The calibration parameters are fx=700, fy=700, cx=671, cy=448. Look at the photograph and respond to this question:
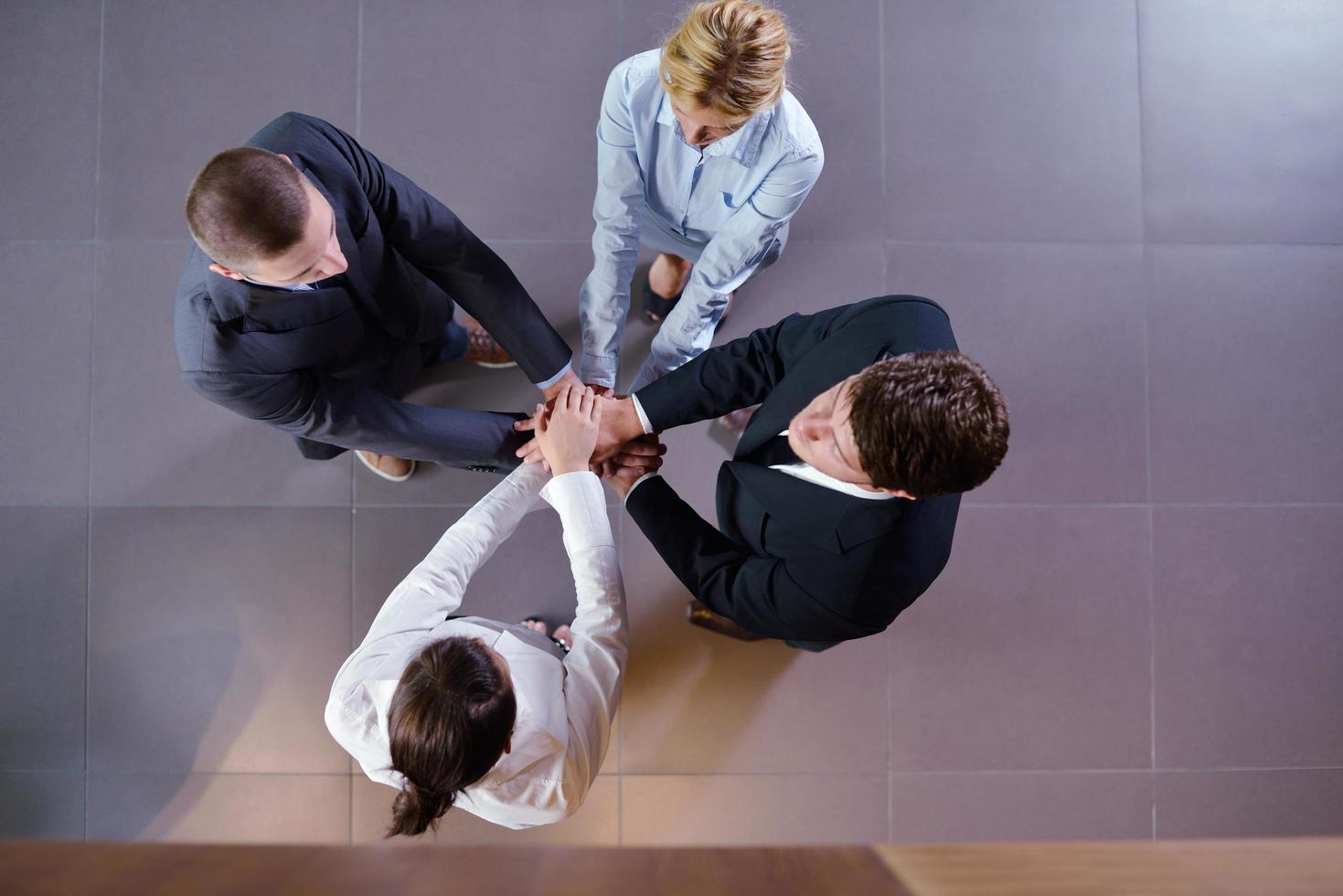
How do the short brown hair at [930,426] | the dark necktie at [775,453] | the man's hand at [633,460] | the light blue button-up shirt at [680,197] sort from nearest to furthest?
the short brown hair at [930,426], the dark necktie at [775,453], the light blue button-up shirt at [680,197], the man's hand at [633,460]

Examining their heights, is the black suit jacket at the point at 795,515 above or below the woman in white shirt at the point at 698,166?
below

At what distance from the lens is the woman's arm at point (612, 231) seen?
1.76 m

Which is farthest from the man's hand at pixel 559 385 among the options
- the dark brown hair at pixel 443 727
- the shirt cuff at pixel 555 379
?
the dark brown hair at pixel 443 727

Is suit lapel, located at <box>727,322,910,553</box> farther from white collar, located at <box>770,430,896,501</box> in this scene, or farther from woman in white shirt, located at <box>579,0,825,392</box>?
woman in white shirt, located at <box>579,0,825,392</box>

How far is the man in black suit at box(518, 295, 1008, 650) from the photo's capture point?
1229 mm

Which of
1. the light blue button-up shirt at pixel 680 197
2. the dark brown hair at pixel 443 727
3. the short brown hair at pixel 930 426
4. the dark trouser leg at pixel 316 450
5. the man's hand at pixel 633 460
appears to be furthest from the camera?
the dark trouser leg at pixel 316 450

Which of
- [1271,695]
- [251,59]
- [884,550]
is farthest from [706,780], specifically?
[251,59]

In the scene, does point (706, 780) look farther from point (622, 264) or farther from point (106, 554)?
point (106, 554)

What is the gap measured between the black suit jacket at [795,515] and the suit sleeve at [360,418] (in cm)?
47

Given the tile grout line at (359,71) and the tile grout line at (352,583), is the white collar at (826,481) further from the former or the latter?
the tile grout line at (359,71)

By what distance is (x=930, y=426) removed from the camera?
121 cm

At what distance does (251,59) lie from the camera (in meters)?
2.60

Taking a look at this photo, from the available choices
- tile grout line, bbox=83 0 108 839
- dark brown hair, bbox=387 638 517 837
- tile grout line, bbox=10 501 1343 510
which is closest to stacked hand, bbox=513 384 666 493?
dark brown hair, bbox=387 638 517 837

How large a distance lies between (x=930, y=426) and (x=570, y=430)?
3.11 ft
